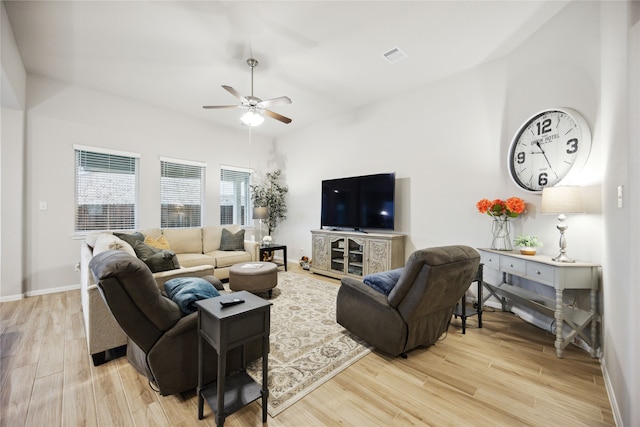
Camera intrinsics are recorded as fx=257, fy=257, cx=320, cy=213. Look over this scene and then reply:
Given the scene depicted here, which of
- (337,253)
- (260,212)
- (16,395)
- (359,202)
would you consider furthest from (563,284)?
(260,212)

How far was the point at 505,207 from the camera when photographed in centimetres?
290

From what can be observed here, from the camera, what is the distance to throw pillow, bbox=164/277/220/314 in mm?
1742

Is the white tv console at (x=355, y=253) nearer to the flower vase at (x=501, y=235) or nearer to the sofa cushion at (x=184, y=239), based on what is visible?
the flower vase at (x=501, y=235)

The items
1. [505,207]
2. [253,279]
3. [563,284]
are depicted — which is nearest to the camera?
[563,284]

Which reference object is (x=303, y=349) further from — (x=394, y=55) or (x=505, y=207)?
(x=394, y=55)

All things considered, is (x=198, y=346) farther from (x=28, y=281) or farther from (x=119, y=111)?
(x=119, y=111)

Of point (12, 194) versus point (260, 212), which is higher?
point (12, 194)

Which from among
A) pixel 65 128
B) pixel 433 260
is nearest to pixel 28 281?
pixel 65 128

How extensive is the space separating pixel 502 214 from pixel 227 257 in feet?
13.1

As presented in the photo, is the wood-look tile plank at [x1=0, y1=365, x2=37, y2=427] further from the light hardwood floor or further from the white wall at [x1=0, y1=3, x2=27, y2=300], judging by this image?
the white wall at [x1=0, y1=3, x2=27, y2=300]

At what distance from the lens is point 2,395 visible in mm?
1681

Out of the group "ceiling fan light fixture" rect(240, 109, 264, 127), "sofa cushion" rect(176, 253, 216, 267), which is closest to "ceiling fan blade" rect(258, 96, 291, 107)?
"ceiling fan light fixture" rect(240, 109, 264, 127)

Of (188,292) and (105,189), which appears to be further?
(105,189)

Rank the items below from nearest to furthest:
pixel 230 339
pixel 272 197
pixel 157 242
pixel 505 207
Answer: pixel 230 339 < pixel 505 207 < pixel 157 242 < pixel 272 197
